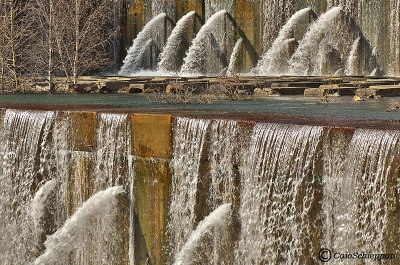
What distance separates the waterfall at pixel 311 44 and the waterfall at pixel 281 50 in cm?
34

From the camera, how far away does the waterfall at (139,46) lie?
26.4 m

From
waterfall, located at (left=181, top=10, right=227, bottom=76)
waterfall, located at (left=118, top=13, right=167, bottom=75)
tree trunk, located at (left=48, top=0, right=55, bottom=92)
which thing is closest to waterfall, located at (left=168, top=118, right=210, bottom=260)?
tree trunk, located at (left=48, top=0, right=55, bottom=92)

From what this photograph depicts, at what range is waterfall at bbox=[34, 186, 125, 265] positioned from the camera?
10234 mm

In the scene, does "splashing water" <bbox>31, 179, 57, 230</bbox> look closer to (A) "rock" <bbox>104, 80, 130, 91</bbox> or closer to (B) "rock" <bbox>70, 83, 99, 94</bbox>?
(A) "rock" <bbox>104, 80, 130, 91</bbox>

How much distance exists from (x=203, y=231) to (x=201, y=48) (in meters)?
15.7

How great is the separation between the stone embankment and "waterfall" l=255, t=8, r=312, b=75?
395 centimetres

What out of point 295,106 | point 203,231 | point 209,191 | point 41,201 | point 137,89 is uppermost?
point 137,89

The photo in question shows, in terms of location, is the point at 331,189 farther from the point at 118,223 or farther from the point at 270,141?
the point at 118,223

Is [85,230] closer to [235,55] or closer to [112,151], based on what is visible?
[112,151]

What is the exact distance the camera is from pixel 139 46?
88.1 ft

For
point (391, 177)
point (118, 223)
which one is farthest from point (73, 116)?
point (391, 177)

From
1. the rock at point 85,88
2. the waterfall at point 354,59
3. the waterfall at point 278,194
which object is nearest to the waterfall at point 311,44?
the waterfall at point 354,59

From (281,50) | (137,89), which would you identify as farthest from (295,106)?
(281,50)

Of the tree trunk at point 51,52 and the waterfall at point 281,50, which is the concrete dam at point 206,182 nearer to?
the tree trunk at point 51,52
